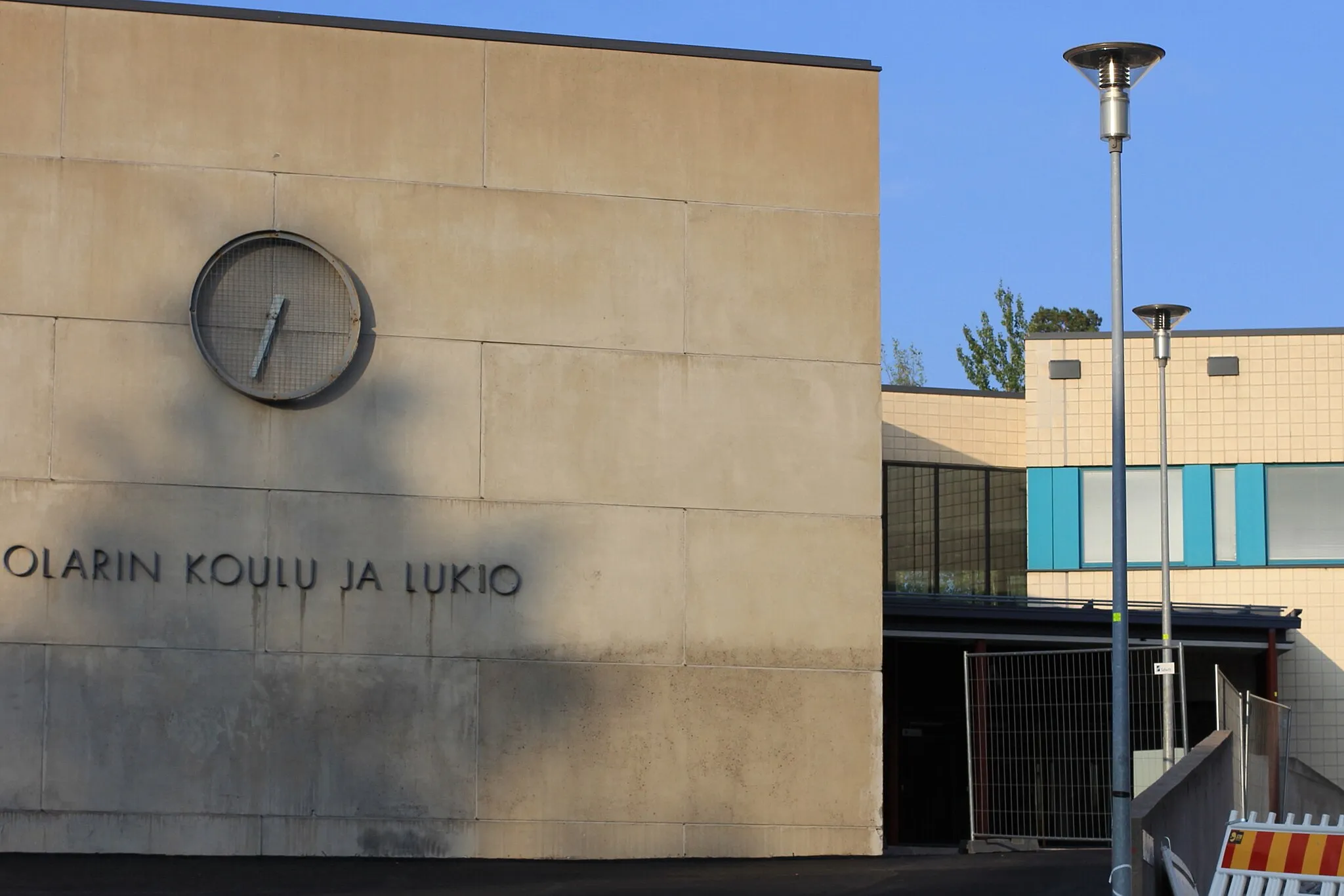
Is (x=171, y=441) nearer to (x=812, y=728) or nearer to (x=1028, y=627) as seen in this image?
(x=812, y=728)

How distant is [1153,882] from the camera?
12.1m

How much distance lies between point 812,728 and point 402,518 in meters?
4.06

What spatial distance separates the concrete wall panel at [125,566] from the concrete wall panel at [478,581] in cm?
40

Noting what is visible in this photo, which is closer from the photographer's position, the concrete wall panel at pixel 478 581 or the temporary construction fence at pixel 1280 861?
the temporary construction fence at pixel 1280 861

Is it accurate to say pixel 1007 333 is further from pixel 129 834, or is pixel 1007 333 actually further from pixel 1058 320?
pixel 129 834

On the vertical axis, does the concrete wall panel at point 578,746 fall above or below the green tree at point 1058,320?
below

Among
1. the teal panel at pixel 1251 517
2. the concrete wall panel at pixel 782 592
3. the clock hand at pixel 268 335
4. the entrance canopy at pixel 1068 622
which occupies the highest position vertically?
the clock hand at pixel 268 335

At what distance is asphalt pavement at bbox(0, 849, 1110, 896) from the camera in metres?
12.7

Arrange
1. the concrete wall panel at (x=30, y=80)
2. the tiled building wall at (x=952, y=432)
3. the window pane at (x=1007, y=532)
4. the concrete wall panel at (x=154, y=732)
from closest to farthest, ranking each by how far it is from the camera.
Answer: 1. the concrete wall panel at (x=154, y=732)
2. the concrete wall panel at (x=30, y=80)
3. the window pane at (x=1007, y=532)
4. the tiled building wall at (x=952, y=432)

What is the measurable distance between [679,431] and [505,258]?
7.20 feet

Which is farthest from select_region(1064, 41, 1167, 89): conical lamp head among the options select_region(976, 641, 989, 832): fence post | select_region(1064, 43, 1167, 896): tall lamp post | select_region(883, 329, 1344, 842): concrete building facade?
select_region(883, 329, 1344, 842): concrete building facade

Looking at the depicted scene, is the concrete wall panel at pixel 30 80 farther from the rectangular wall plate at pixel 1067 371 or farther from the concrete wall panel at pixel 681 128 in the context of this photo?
the rectangular wall plate at pixel 1067 371

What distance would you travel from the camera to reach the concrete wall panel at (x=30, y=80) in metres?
14.5

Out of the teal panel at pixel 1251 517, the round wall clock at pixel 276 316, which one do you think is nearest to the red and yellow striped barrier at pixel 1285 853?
the round wall clock at pixel 276 316
